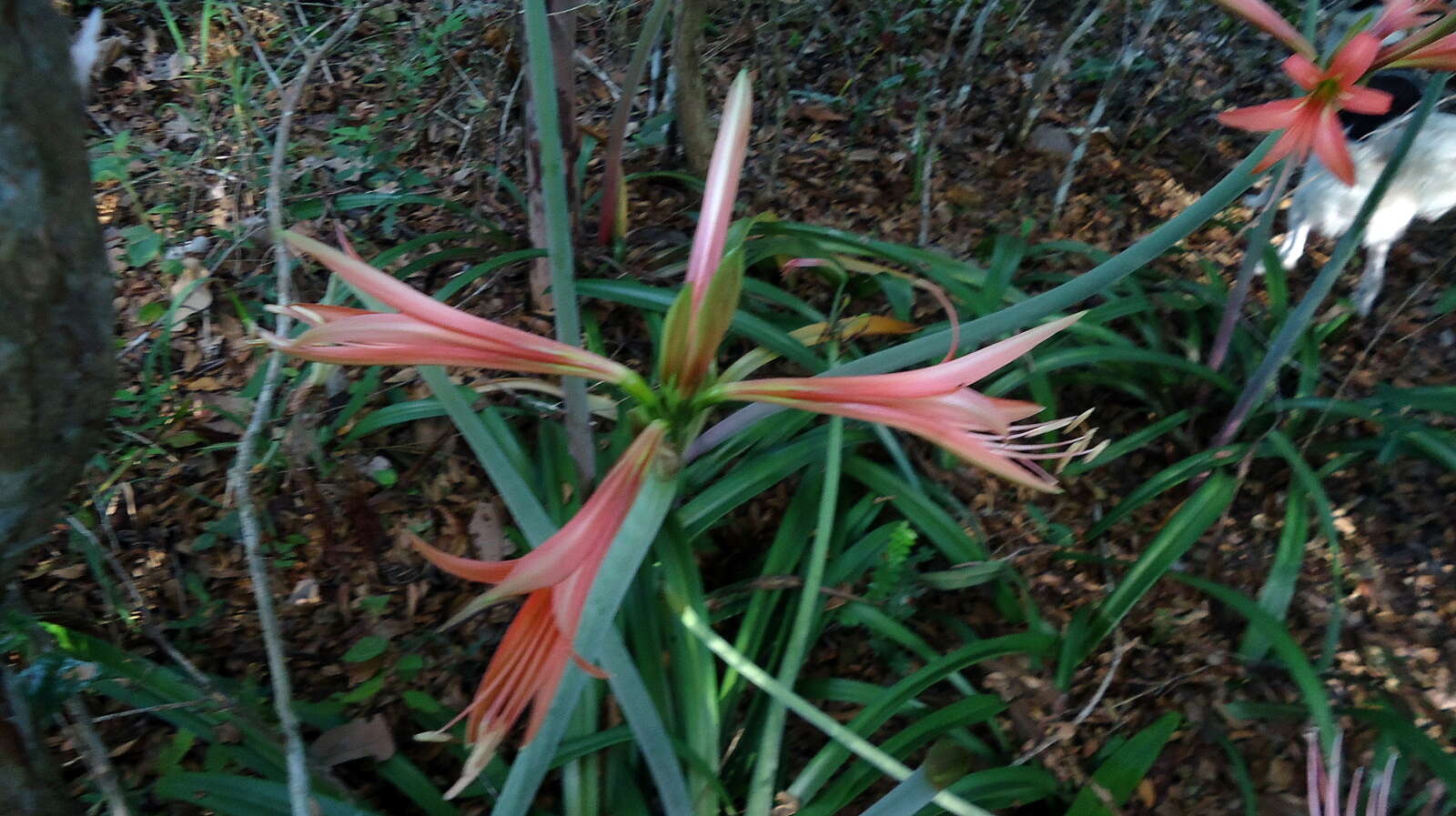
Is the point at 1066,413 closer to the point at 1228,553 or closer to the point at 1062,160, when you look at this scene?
the point at 1228,553

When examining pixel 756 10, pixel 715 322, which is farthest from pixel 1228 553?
pixel 756 10

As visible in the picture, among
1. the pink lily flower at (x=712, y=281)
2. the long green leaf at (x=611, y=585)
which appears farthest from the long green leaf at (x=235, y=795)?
the pink lily flower at (x=712, y=281)

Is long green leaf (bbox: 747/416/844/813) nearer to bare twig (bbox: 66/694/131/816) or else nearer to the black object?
bare twig (bbox: 66/694/131/816)

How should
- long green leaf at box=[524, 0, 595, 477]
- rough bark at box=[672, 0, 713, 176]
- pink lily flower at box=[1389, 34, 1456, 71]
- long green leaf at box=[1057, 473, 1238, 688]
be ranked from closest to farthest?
long green leaf at box=[524, 0, 595, 477], pink lily flower at box=[1389, 34, 1456, 71], long green leaf at box=[1057, 473, 1238, 688], rough bark at box=[672, 0, 713, 176]

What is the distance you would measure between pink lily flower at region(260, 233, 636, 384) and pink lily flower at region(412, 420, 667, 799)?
142mm

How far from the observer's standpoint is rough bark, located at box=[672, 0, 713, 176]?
1623mm

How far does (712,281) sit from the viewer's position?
66 centimetres

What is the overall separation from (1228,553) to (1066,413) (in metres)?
0.40

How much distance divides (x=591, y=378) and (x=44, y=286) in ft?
1.24

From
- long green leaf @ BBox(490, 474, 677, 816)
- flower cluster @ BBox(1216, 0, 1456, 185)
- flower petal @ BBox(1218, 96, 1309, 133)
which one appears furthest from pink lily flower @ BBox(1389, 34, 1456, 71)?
long green leaf @ BBox(490, 474, 677, 816)

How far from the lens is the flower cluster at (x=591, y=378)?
1.98 ft

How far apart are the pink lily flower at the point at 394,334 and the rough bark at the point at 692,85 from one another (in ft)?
3.83

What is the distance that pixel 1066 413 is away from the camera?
1727 millimetres

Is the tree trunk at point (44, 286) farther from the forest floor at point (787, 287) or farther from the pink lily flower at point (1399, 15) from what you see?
the pink lily flower at point (1399, 15)
